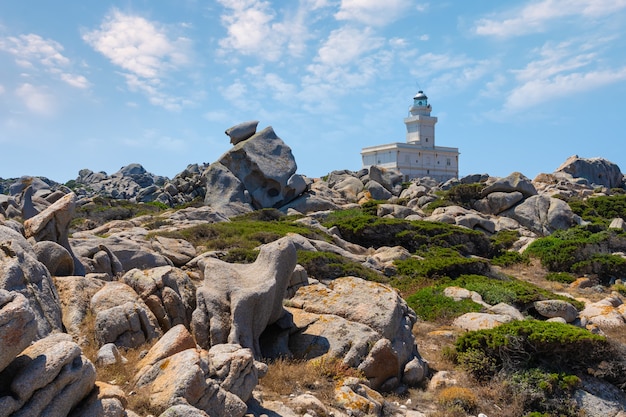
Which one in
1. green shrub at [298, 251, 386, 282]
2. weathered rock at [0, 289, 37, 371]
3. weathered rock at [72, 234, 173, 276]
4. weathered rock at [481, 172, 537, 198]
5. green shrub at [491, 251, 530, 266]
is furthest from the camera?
weathered rock at [481, 172, 537, 198]

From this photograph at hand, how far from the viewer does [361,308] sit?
1109cm

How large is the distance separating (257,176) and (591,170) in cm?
5121

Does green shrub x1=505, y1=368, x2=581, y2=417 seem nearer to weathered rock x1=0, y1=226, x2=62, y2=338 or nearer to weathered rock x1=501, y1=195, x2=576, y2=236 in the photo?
weathered rock x1=0, y1=226, x2=62, y2=338

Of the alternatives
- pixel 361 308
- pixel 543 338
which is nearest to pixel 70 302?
pixel 361 308

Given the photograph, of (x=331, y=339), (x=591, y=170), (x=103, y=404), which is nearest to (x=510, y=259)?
(x=331, y=339)

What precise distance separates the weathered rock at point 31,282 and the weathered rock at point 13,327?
8.01 ft

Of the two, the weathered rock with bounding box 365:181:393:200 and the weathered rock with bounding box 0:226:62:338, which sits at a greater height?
the weathered rock with bounding box 365:181:393:200

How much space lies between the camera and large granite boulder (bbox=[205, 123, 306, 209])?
4056 centimetres

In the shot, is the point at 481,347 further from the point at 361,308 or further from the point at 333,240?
the point at 333,240

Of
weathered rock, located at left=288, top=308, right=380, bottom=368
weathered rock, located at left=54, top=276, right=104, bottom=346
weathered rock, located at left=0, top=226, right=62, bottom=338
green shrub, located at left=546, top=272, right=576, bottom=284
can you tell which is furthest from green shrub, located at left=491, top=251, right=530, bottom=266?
weathered rock, located at left=0, top=226, right=62, bottom=338

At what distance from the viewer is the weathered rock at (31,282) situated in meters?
7.71

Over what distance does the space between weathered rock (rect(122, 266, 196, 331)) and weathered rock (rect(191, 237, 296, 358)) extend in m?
0.46

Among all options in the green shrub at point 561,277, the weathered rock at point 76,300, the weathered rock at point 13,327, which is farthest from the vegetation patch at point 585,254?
the weathered rock at point 13,327

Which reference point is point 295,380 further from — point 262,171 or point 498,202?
point 498,202
